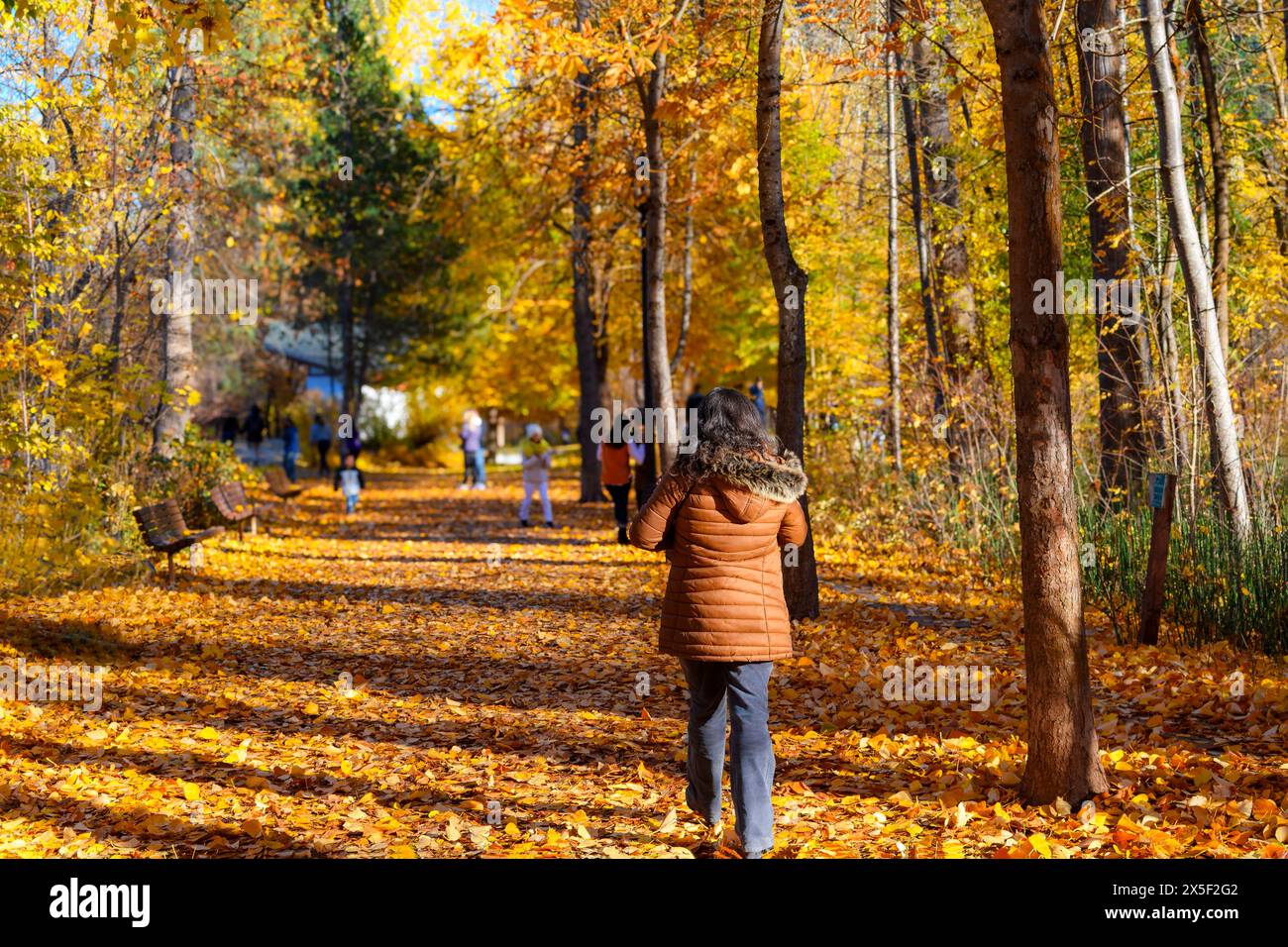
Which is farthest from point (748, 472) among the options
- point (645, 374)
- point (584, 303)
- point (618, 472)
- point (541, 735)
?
point (584, 303)

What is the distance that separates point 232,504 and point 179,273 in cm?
317

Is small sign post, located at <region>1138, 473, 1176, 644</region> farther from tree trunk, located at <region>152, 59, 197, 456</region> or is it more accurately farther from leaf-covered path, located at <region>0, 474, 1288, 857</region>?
tree trunk, located at <region>152, 59, 197, 456</region>

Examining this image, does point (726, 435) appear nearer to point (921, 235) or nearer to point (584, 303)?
point (921, 235)

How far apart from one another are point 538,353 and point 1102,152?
27646 millimetres

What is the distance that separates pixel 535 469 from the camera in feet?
67.9

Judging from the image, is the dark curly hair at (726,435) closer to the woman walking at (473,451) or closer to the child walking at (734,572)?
the child walking at (734,572)

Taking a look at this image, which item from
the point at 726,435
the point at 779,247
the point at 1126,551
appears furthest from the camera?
the point at 779,247

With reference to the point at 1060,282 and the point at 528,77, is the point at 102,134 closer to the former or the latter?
the point at 528,77

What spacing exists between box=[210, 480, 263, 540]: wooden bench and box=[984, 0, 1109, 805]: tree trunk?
13.4 meters

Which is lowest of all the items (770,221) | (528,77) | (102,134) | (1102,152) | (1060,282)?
(1060,282)

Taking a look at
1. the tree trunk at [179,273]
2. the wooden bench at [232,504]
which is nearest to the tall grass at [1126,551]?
the wooden bench at [232,504]

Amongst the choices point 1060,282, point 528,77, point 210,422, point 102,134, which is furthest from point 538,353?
point 1060,282

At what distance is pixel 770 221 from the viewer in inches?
429
